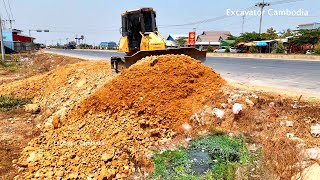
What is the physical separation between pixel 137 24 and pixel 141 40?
843 millimetres

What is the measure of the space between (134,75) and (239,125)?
322 cm

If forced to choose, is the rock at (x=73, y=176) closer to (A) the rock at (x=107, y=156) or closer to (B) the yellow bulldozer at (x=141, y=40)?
(A) the rock at (x=107, y=156)

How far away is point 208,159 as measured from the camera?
5.33 metres

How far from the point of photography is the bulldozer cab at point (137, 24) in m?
11.9

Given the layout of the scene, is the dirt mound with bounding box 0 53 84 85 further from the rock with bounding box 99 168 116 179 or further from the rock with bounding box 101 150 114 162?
the rock with bounding box 99 168 116 179

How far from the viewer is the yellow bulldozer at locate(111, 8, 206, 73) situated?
408 inches

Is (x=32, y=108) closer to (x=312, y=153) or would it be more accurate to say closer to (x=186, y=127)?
(x=186, y=127)

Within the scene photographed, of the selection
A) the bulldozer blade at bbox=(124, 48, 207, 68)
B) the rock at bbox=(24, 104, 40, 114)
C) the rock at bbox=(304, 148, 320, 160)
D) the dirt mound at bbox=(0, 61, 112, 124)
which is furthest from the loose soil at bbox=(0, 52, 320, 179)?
the dirt mound at bbox=(0, 61, 112, 124)

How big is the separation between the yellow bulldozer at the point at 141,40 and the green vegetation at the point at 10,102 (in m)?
3.86

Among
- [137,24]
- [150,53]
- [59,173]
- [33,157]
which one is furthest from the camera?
[137,24]

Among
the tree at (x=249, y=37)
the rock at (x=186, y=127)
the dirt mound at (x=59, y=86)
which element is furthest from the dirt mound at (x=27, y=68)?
the tree at (x=249, y=37)

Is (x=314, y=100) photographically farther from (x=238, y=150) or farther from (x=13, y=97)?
(x=13, y=97)

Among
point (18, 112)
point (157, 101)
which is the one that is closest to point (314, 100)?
point (157, 101)

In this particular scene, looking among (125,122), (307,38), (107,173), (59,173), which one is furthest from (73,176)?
(307,38)
